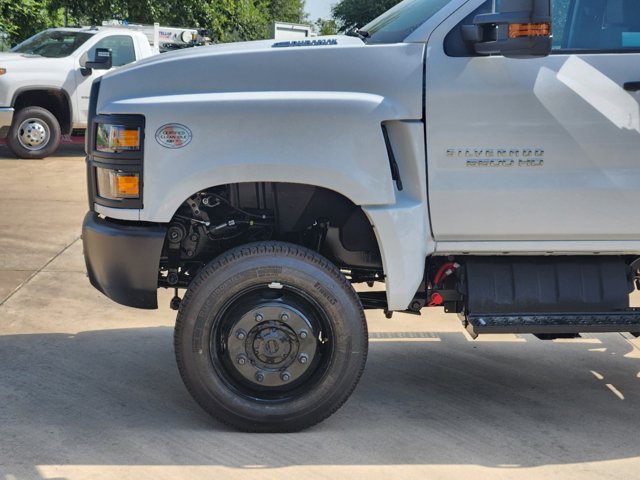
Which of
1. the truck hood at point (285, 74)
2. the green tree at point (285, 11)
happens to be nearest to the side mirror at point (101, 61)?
the truck hood at point (285, 74)

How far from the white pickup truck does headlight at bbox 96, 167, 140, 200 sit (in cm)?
1080

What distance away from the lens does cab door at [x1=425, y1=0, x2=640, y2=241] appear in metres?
4.55


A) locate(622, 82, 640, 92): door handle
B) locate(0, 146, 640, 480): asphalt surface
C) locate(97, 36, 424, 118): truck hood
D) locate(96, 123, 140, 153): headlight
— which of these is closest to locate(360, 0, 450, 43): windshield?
locate(97, 36, 424, 118): truck hood

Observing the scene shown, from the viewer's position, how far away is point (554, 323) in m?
4.68

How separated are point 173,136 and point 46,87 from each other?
37.0 ft

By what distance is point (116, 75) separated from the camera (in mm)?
4699

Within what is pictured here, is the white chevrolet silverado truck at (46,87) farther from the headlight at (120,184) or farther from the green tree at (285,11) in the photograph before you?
the green tree at (285,11)

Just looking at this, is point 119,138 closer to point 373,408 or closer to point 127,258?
point 127,258

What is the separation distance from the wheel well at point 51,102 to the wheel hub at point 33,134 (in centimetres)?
28

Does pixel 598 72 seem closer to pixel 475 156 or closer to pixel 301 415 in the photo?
pixel 475 156

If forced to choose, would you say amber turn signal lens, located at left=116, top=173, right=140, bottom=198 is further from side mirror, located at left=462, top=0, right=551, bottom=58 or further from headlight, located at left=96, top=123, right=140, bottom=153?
side mirror, located at left=462, top=0, right=551, bottom=58

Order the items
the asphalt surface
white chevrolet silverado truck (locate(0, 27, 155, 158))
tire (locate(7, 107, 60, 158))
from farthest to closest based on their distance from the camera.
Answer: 1. tire (locate(7, 107, 60, 158))
2. white chevrolet silverado truck (locate(0, 27, 155, 158))
3. the asphalt surface

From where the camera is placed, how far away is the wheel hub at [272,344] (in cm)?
463

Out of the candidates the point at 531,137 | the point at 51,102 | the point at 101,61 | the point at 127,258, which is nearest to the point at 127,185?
the point at 127,258
